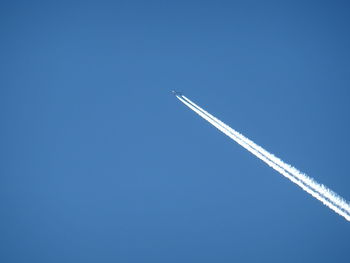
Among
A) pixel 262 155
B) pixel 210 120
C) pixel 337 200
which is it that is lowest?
pixel 337 200

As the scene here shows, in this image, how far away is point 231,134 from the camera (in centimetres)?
2331

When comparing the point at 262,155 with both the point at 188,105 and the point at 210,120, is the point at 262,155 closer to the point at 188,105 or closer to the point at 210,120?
the point at 210,120

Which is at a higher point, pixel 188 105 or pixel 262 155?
pixel 188 105

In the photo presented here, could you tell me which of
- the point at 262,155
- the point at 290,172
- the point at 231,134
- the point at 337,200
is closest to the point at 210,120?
the point at 231,134

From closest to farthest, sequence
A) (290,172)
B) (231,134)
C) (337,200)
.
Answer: (337,200), (290,172), (231,134)

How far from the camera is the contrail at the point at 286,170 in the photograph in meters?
18.7

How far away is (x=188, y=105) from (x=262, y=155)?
6.10m

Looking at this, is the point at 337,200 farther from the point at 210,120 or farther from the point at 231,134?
the point at 210,120

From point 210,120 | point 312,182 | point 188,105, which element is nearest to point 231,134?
point 210,120

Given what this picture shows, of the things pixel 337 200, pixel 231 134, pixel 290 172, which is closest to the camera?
pixel 337 200

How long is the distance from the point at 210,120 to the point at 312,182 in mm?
7602

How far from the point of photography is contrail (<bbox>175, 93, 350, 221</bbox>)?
1872cm

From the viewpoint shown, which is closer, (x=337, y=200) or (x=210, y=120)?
(x=337, y=200)

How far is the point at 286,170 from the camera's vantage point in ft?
69.6
